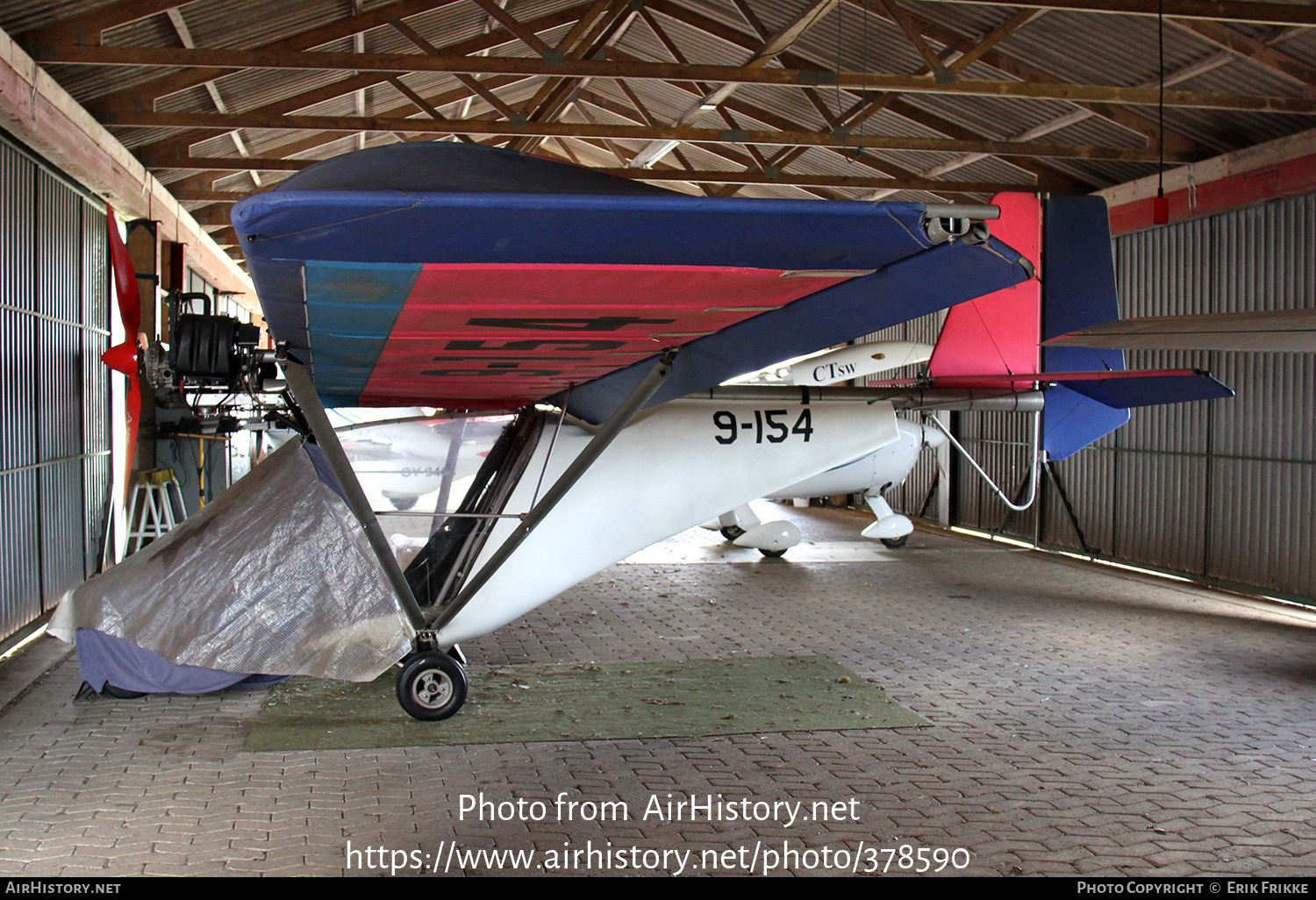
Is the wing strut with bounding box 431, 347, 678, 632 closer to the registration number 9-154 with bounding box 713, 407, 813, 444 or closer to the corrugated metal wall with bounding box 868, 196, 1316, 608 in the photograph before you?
the registration number 9-154 with bounding box 713, 407, 813, 444

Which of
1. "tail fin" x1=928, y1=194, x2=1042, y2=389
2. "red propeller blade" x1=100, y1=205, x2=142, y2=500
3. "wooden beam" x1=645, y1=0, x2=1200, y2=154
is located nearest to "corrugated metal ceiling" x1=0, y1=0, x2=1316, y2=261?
"wooden beam" x1=645, y1=0, x2=1200, y2=154

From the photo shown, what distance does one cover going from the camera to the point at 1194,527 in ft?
34.0

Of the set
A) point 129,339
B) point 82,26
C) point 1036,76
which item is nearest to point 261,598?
point 129,339

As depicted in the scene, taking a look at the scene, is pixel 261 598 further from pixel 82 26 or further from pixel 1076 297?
pixel 1076 297

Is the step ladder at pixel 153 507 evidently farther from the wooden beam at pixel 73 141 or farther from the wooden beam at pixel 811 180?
the wooden beam at pixel 811 180

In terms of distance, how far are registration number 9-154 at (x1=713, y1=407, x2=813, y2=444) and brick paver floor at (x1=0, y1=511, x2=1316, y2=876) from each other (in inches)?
65.1

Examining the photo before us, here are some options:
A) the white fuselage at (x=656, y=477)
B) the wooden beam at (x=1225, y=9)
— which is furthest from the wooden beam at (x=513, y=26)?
the white fuselage at (x=656, y=477)

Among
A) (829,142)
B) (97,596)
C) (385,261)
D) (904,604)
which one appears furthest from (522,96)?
(385,261)

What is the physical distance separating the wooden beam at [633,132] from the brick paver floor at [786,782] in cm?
584

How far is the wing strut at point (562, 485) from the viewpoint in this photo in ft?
14.0

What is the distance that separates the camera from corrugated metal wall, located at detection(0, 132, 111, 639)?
7.10 metres

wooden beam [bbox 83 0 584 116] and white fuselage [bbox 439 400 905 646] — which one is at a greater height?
wooden beam [bbox 83 0 584 116]

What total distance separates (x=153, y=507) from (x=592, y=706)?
21.1 ft

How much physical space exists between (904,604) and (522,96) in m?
11.2
